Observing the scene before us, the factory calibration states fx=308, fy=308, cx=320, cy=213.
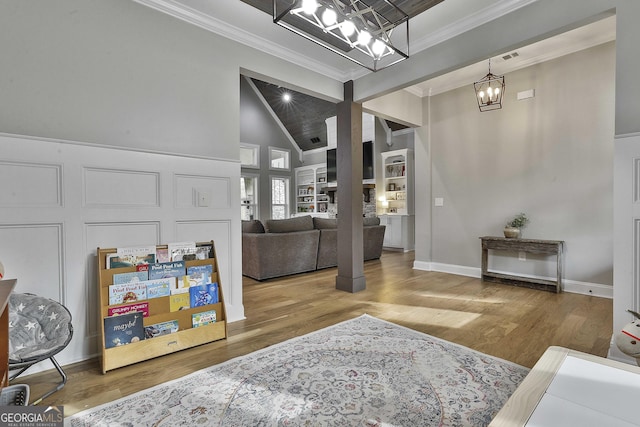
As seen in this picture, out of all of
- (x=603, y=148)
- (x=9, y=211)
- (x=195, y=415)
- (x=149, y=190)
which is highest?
(x=603, y=148)

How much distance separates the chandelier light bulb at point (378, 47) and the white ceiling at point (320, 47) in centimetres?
70

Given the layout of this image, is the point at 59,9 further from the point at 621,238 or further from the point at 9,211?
the point at 621,238

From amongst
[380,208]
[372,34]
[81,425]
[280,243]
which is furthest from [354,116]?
[380,208]

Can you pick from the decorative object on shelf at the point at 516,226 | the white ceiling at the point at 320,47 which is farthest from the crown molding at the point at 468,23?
the decorative object on shelf at the point at 516,226

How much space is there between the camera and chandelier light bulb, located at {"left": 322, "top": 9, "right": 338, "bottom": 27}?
190 cm

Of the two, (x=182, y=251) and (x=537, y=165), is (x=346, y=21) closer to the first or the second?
(x=182, y=251)

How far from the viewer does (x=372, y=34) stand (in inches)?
80.5

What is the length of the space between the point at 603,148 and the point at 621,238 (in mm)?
2108

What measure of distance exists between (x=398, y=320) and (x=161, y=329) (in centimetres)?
190

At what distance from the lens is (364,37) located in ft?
6.84

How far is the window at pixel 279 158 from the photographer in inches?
386

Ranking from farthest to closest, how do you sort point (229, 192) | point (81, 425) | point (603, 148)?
point (603, 148) → point (229, 192) → point (81, 425)

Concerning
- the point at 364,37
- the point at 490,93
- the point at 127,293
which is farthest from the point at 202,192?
the point at 490,93

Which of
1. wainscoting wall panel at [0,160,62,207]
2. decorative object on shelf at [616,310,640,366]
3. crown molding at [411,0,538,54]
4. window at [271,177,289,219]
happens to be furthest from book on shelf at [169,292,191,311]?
window at [271,177,289,219]
